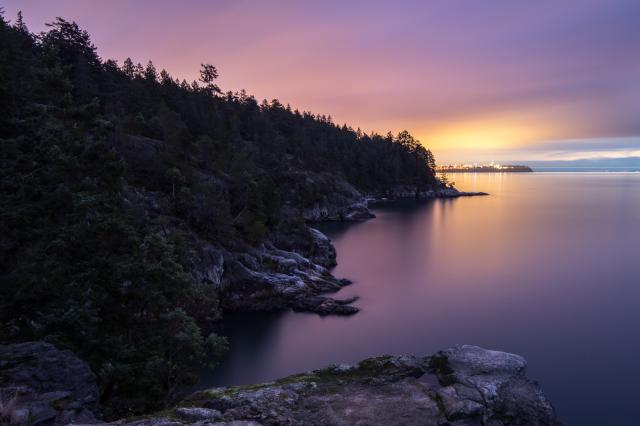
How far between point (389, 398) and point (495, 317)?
1123 inches

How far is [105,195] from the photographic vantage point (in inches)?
742

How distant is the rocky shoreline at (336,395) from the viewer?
842 centimetres

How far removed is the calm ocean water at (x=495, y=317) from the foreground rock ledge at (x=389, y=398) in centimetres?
1517

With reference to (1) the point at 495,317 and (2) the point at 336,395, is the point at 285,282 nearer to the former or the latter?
(1) the point at 495,317

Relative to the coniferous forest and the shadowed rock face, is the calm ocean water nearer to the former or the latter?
the coniferous forest

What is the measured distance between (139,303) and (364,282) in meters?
31.7

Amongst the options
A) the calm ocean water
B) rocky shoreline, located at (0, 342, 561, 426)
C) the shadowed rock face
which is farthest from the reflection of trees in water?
rocky shoreline, located at (0, 342, 561, 426)

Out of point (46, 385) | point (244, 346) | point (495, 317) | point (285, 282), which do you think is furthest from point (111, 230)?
point (495, 317)

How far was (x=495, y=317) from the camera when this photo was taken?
34.3m

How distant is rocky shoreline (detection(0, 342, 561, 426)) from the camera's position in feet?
27.6

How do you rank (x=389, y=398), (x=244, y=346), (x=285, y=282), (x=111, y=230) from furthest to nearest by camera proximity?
(x=285, y=282)
(x=244, y=346)
(x=111, y=230)
(x=389, y=398)

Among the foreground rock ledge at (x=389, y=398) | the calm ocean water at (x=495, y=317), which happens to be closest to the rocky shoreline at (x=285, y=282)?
the calm ocean water at (x=495, y=317)

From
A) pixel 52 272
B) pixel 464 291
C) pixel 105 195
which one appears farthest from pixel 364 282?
pixel 52 272

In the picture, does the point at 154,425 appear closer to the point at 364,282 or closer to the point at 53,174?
the point at 53,174
